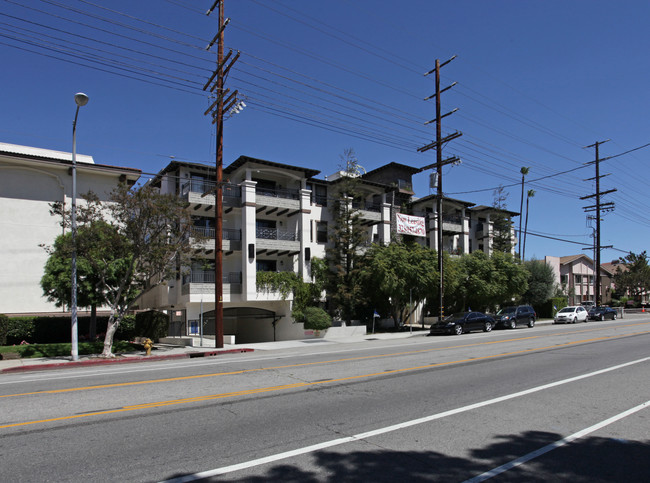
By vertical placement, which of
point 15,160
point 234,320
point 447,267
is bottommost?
point 234,320

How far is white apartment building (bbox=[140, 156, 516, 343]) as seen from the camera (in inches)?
1225

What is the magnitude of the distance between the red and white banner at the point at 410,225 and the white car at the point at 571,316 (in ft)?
44.0

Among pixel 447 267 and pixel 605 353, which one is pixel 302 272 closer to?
pixel 447 267

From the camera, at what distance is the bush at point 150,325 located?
27.5 meters

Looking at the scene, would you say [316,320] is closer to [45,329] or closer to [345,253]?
[345,253]

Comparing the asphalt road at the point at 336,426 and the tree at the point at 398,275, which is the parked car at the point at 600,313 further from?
the asphalt road at the point at 336,426

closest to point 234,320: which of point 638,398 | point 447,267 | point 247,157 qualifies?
point 247,157

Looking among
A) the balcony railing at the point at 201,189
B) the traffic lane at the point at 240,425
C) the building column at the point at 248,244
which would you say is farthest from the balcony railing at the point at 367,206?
the traffic lane at the point at 240,425

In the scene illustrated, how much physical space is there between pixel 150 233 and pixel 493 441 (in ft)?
55.9

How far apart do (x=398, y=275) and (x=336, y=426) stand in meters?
25.9

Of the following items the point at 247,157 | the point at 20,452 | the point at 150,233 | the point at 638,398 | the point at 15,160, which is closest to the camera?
the point at 20,452

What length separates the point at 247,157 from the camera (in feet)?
105

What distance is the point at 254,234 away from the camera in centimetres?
3195

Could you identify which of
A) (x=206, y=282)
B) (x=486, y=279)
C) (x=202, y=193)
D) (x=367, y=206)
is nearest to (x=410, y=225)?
(x=367, y=206)
